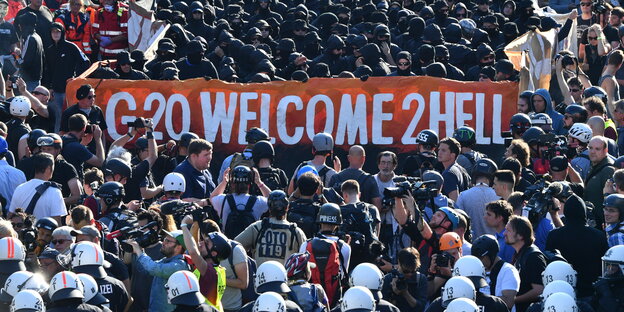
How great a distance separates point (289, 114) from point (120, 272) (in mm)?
6015

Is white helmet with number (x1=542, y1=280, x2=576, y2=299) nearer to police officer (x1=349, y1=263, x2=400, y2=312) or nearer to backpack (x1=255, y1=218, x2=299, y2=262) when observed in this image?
police officer (x1=349, y1=263, x2=400, y2=312)

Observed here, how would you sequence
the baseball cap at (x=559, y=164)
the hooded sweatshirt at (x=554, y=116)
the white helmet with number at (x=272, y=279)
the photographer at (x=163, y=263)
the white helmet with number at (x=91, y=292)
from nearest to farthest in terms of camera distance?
the white helmet with number at (x=91, y=292)
the white helmet with number at (x=272, y=279)
the photographer at (x=163, y=263)
the baseball cap at (x=559, y=164)
the hooded sweatshirt at (x=554, y=116)

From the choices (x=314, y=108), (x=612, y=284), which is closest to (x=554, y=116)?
(x=314, y=108)

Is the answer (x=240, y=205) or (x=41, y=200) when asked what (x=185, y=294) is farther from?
(x=41, y=200)

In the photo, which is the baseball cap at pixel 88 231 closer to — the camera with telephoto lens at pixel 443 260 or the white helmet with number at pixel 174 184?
the white helmet with number at pixel 174 184

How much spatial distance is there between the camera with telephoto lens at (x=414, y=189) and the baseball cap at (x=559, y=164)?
1762 millimetres

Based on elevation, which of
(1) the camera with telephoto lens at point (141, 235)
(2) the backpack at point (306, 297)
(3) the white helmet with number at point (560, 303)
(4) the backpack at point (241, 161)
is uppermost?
(1) the camera with telephoto lens at point (141, 235)

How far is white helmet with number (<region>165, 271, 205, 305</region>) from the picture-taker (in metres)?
9.53

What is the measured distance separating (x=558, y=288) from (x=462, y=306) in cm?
106

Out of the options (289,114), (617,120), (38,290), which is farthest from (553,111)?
(38,290)

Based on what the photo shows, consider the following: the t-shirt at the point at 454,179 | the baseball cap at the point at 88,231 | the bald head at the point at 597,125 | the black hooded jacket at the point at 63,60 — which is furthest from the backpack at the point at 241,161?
the black hooded jacket at the point at 63,60

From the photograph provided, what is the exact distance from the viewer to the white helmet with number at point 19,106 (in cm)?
1488

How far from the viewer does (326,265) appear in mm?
11047

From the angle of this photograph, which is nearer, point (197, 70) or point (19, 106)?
point (19, 106)
